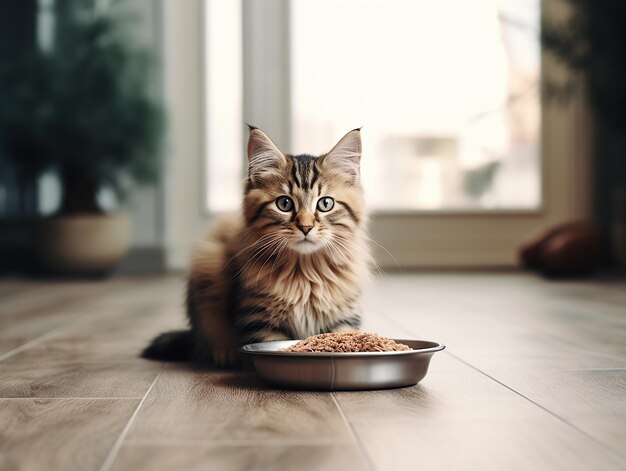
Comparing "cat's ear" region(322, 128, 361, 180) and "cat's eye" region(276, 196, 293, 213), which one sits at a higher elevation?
"cat's ear" region(322, 128, 361, 180)

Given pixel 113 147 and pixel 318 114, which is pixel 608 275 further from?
pixel 113 147

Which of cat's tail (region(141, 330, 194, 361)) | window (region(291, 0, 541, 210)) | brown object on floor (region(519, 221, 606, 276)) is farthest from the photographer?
window (region(291, 0, 541, 210))

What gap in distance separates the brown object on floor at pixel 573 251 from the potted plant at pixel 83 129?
2357 millimetres

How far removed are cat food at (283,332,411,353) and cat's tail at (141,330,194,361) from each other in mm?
438

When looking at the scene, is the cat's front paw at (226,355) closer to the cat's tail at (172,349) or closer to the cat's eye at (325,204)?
the cat's tail at (172,349)

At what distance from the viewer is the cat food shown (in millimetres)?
1511

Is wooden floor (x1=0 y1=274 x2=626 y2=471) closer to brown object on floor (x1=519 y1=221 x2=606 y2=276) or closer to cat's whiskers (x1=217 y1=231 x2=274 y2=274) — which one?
cat's whiskers (x1=217 y1=231 x2=274 y2=274)

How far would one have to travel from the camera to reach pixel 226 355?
5.97 feet

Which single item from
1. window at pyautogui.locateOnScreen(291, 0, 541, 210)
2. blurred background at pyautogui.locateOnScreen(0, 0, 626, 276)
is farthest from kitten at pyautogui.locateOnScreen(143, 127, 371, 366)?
window at pyautogui.locateOnScreen(291, 0, 541, 210)

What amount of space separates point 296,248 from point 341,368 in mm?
308

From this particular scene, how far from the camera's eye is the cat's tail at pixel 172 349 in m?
1.95

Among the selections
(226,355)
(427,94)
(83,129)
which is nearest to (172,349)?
(226,355)

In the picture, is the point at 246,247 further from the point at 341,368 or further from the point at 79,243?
the point at 79,243

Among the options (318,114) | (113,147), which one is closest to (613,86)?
(318,114)
